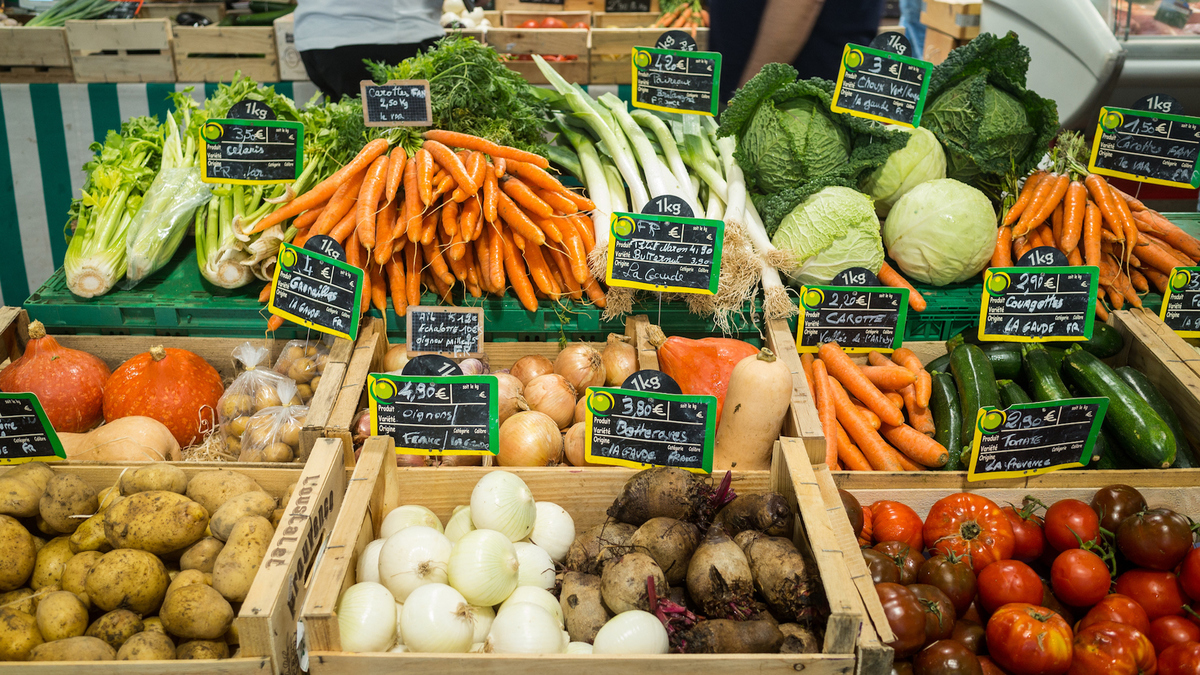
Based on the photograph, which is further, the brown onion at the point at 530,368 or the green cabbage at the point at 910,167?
the green cabbage at the point at 910,167

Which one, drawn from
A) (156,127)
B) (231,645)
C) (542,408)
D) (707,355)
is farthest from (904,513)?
(156,127)

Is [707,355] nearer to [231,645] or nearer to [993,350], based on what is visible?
[993,350]

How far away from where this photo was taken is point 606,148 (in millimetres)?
2977

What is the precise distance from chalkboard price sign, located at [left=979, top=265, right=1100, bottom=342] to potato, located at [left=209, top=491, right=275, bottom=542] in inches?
79.0

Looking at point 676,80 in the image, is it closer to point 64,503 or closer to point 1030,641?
point 1030,641

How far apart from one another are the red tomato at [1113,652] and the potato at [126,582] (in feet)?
6.10

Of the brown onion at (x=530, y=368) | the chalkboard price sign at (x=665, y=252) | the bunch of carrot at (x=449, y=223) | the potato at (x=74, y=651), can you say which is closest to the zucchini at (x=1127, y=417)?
the chalkboard price sign at (x=665, y=252)

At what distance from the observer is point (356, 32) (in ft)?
13.5

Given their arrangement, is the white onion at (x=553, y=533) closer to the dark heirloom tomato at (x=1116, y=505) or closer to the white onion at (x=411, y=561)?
the white onion at (x=411, y=561)

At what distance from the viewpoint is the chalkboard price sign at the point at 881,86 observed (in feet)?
8.56

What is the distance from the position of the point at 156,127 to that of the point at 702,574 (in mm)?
2805

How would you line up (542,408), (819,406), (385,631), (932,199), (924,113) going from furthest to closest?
(924,113) → (932,199) → (819,406) → (542,408) → (385,631)

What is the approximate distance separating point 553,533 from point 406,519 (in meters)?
0.32

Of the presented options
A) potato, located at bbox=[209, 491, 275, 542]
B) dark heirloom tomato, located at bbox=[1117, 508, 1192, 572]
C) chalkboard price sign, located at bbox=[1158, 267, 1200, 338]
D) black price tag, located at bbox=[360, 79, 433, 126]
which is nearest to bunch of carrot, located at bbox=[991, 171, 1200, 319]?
chalkboard price sign, located at bbox=[1158, 267, 1200, 338]
